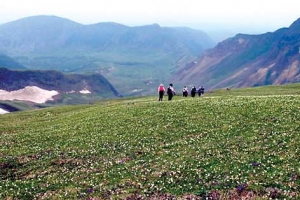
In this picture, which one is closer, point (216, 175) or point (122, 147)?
point (216, 175)

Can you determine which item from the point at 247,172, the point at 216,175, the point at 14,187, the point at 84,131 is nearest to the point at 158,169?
the point at 216,175

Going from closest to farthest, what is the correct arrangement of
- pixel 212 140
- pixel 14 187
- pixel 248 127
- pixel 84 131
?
pixel 14 187 < pixel 212 140 < pixel 248 127 < pixel 84 131

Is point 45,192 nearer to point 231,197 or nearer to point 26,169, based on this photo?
point 26,169

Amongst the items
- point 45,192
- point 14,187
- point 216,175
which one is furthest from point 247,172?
point 14,187

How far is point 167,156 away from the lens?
106ft

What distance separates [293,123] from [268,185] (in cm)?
1383

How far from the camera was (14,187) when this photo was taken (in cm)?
2920

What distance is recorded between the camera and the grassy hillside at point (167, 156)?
25.9 m

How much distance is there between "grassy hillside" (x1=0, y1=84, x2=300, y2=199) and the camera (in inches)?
1021

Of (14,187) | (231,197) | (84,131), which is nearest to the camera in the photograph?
(231,197)

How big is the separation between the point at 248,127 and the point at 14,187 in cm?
2072

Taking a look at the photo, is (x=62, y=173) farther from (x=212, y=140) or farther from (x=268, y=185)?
(x=268, y=185)

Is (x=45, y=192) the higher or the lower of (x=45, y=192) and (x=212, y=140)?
the lower

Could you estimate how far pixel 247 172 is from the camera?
88.1 feet
